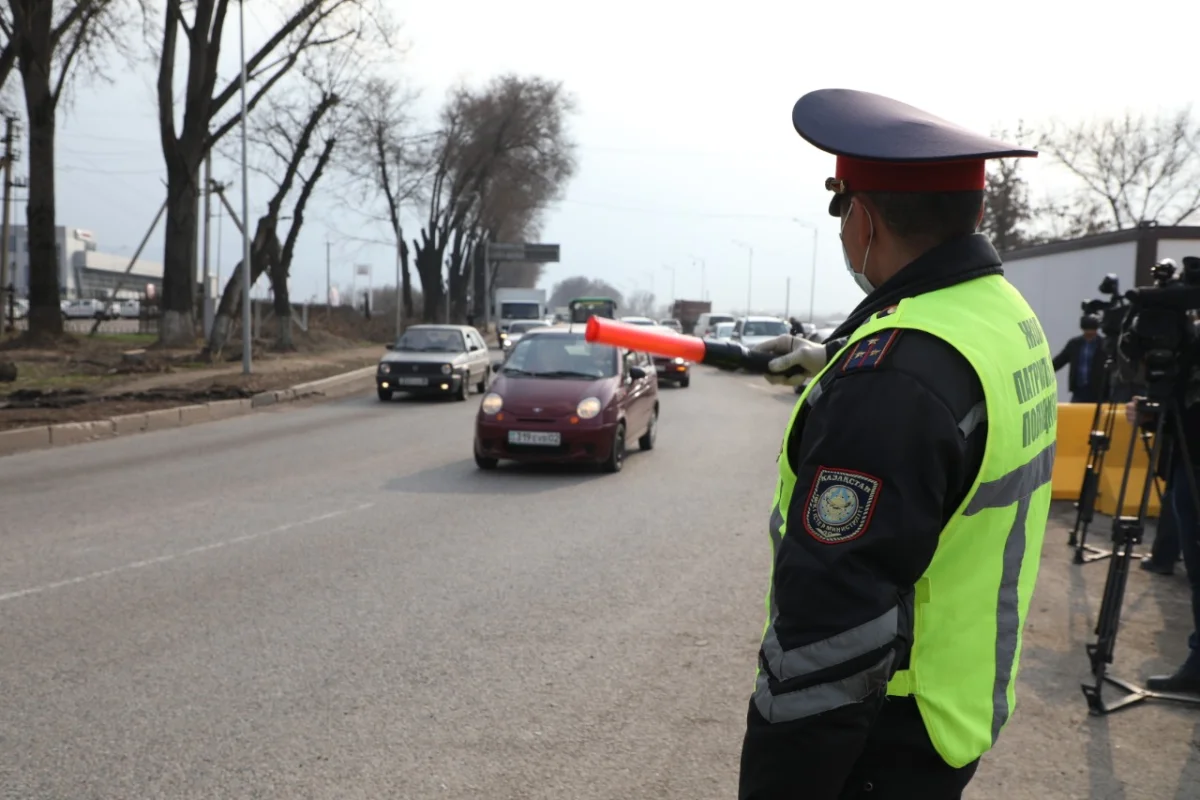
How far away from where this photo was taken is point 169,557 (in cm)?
789

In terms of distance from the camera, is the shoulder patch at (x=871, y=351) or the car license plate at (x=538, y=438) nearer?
the shoulder patch at (x=871, y=351)

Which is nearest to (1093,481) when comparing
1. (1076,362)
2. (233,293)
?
(1076,362)

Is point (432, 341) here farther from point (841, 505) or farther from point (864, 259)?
point (841, 505)

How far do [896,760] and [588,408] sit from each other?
1084 centimetres

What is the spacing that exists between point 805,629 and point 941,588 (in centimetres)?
26

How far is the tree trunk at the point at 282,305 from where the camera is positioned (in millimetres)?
39475

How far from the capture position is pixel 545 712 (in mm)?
4898

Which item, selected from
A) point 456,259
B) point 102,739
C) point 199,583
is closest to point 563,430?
point 199,583

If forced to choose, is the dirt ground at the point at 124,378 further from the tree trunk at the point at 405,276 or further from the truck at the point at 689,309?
the truck at the point at 689,309

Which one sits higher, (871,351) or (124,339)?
(871,351)

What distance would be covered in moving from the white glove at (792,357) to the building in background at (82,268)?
10222cm

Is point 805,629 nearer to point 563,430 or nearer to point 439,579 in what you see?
point 439,579

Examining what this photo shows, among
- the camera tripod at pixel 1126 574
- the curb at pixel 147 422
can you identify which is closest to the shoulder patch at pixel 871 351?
the camera tripod at pixel 1126 574

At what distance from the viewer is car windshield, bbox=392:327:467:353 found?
25312 mm
